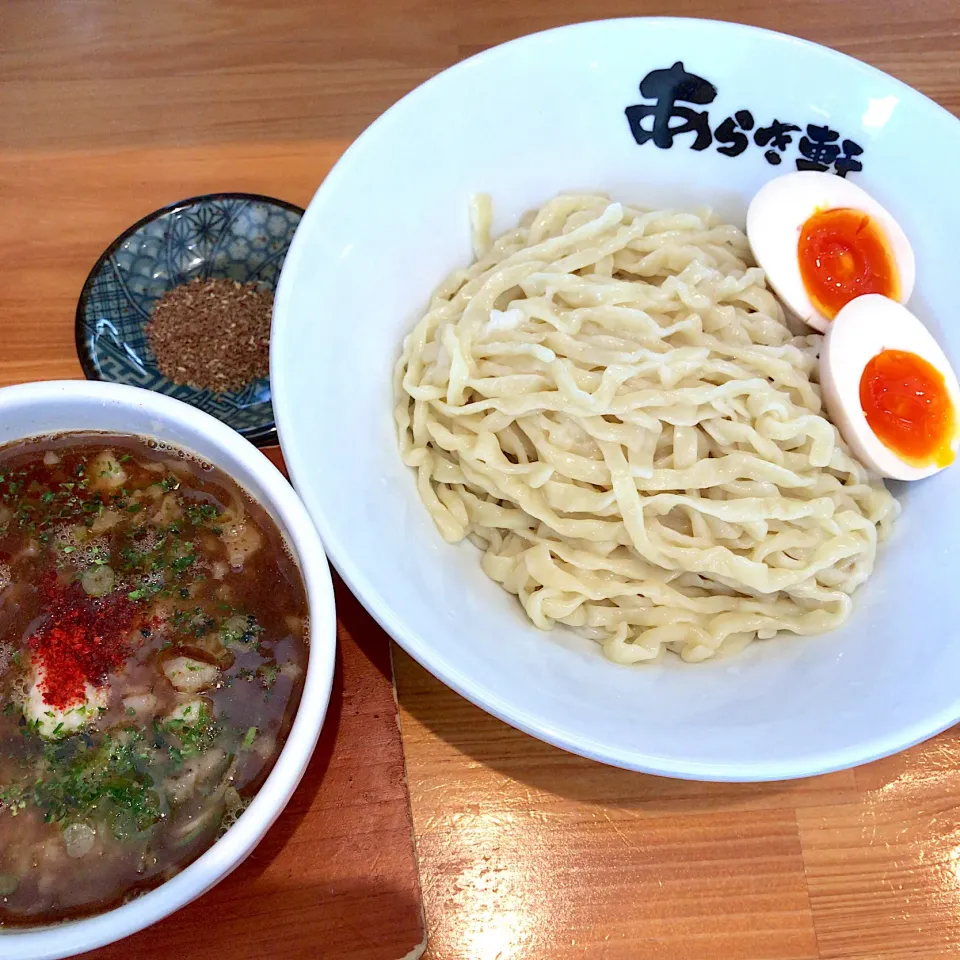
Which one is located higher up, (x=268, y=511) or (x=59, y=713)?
(x=268, y=511)

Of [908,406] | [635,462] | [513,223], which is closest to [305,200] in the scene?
[513,223]

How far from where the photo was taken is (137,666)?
4.00ft

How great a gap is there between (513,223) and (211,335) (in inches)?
30.8

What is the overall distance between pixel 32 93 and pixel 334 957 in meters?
2.28

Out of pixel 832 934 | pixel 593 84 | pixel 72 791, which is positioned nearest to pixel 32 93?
pixel 593 84

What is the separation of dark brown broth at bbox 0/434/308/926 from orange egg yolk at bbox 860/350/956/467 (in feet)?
4.10

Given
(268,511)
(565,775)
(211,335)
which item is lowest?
(565,775)

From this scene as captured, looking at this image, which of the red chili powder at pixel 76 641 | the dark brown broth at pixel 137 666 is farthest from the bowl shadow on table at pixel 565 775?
the red chili powder at pixel 76 641

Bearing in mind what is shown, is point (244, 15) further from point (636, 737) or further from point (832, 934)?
point (832, 934)

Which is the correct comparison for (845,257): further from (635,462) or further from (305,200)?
(305,200)

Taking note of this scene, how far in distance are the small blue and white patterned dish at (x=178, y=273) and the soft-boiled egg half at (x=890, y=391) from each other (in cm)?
124

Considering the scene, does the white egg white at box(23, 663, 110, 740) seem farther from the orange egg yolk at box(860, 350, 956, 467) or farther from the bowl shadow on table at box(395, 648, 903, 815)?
the orange egg yolk at box(860, 350, 956, 467)

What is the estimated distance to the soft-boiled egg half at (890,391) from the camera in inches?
65.6

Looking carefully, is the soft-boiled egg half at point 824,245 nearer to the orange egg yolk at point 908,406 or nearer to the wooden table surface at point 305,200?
the orange egg yolk at point 908,406
